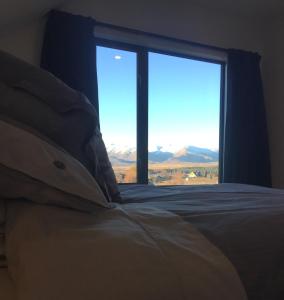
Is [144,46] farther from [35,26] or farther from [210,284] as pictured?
[210,284]

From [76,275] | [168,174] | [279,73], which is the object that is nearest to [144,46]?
[168,174]

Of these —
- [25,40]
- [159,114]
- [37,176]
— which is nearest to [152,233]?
[37,176]

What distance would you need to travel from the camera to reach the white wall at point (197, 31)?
2568 mm

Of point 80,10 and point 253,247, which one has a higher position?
point 80,10

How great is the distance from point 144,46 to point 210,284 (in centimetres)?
277

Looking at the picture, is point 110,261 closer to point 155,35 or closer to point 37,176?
point 37,176

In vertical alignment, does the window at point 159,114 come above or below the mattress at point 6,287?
above

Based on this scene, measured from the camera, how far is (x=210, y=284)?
0.49 m

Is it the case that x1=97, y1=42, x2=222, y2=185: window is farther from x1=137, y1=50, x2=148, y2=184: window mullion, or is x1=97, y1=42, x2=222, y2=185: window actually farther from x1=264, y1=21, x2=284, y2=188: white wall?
x1=264, y1=21, x2=284, y2=188: white wall

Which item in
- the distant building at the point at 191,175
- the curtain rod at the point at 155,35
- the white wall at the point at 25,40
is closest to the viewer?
the white wall at the point at 25,40

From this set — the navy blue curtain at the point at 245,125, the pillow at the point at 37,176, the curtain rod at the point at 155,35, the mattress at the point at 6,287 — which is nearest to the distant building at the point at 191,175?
the navy blue curtain at the point at 245,125

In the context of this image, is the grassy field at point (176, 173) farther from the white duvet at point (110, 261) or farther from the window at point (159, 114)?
the white duvet at point (110, 261)

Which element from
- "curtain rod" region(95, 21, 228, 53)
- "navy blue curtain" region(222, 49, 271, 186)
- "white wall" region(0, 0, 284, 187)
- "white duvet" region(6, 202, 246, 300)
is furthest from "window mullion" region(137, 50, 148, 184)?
"white duvet" region(6, 202, 246, 300)

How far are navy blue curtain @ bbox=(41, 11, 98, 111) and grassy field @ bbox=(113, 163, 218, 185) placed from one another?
735 millimetres
